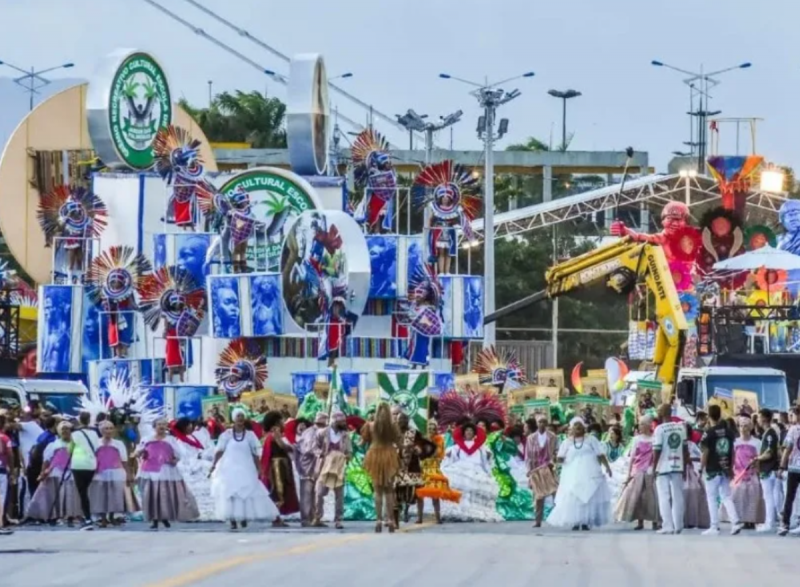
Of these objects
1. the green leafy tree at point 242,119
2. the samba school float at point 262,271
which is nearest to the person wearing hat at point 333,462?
the samba school float at point 262,271

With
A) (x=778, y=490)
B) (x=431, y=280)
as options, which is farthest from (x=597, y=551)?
(x=431, y=280)

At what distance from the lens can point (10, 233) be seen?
80.2 m

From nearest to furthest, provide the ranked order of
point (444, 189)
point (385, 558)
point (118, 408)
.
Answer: point (385, 558) < point (118, 408) < point (444, 189)

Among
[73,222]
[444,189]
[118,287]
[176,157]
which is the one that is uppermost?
[176,157]

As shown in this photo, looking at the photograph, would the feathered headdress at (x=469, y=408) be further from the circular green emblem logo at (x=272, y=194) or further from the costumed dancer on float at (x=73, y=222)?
the costumed dancer on float at (x=73, y=222)

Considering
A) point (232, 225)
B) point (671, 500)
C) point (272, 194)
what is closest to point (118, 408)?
point (671, 500)

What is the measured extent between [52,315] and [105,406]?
2823 centimetres

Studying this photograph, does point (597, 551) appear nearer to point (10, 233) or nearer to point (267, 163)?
point (10, 233)

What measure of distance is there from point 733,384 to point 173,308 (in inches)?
799

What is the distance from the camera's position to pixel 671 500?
29.9 metres

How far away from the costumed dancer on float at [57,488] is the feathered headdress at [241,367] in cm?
2990

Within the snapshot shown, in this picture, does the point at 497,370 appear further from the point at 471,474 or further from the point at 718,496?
the point at 718,496

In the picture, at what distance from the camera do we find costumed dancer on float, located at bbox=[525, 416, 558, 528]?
3159 centimetres

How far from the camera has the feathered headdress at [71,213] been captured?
64.9 meters
